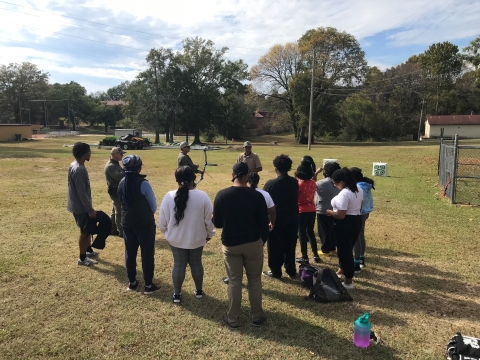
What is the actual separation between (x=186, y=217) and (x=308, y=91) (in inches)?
1680

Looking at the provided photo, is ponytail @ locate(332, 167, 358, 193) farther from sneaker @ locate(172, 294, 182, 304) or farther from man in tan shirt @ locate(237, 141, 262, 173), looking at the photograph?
man in tan shirt @ locate(237, 141, 262, 173)

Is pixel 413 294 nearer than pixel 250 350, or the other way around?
pixel 250 350

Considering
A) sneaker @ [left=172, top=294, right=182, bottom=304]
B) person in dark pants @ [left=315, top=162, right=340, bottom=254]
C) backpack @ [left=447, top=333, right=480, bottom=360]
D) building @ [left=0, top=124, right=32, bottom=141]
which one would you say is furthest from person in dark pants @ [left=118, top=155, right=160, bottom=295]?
building @ [left=0, top=124, right=32, bottom=141]

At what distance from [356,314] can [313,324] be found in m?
0.58

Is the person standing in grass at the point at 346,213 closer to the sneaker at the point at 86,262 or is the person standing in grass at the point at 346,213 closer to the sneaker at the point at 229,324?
the sneaker at the point at 229,324

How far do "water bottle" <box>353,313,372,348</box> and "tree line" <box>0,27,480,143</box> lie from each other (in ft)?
134

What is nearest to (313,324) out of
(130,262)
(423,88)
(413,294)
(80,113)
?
(413,294)

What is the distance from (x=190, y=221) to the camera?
3791 mm

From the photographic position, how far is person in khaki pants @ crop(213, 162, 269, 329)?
3375 millimetres

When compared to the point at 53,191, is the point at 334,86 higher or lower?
higher

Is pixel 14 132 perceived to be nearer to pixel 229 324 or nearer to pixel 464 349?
pixel 229 324

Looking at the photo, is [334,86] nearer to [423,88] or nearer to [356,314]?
[423,88]

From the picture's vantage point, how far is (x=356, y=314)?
12.9ft

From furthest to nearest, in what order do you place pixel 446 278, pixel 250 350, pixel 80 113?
pixel 80 113, pixel 446 278, pixel 250 350
